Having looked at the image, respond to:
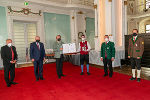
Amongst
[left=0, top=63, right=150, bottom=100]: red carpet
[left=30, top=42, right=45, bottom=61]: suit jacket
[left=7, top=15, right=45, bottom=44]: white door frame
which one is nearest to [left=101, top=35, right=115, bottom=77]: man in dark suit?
[left=0, top=63, right=150, bottom=100]: red carpet

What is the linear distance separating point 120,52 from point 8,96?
524cm

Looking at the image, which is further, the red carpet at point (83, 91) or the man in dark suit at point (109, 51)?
the man in dark suit at point (109, 51)

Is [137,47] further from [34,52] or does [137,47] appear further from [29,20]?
[29,20]

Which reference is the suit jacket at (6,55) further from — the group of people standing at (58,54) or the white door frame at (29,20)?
the white door frame at (29,20)

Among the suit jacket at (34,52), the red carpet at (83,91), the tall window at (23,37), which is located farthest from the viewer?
the tall window at (23,37)

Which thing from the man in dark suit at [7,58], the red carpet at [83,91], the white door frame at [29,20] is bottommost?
the red carpet at [83,91]

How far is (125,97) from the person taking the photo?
114 inches

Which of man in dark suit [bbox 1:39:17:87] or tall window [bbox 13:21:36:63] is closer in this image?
man in dark suit [bbox 1:39:17:87]

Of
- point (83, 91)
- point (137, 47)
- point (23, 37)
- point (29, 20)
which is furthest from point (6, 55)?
point (23, 37)

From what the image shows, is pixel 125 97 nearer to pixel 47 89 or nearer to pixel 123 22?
pixel 47 89

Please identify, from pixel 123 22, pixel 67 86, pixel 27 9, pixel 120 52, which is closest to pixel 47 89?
pixel 67 86

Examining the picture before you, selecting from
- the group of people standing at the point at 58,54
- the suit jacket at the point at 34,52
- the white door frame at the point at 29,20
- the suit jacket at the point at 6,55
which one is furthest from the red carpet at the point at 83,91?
the white door frame at the point at 29,20

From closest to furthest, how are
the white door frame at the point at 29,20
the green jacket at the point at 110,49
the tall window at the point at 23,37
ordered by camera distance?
the green jacket at the point at 110,49 < the white door frame at the point at 29,20 < the tall window at the point at 23,37

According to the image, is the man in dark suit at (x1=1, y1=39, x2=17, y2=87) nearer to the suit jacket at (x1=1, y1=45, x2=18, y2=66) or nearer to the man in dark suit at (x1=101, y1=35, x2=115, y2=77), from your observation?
the suit jacket at (x1=1, y1=45, x2=18, y2=66)
